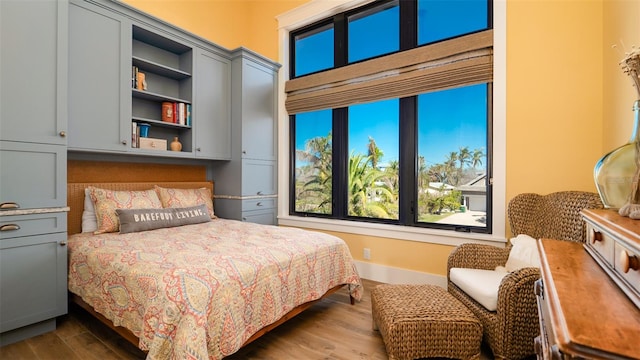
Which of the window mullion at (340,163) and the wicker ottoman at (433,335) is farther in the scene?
the window mullion at (340,163)

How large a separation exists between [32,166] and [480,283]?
295 centimetres

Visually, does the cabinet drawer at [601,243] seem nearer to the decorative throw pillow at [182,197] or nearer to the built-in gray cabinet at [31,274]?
the built-in gray cabinet at [31,274]

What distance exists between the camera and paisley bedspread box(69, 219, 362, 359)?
52.2 inches

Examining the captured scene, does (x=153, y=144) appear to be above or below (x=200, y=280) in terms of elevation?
above

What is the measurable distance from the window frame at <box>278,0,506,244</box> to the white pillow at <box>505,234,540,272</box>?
1.55 feet

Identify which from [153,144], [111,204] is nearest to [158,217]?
[111,204]

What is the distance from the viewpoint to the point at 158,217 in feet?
8.50

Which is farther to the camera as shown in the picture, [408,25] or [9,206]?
[408,25]

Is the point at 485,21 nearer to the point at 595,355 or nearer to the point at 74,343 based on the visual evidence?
the point at 595,355

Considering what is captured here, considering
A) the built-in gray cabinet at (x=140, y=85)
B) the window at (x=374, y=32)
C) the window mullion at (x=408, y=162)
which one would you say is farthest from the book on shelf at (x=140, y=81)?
the window mullion at (x=408, y=162)

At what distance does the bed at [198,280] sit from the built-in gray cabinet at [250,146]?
96 cm

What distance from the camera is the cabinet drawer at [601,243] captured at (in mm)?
764

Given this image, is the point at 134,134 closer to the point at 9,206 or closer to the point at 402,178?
the point at 9,206

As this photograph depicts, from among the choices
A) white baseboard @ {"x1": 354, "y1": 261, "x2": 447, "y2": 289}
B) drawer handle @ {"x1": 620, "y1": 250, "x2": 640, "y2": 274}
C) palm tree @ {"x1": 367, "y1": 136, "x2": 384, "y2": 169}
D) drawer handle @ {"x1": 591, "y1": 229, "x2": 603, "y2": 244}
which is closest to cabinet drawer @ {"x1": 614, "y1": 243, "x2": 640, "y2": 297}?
drawer handle @ {"x1": 620, "y1": 250, "x2": 640, "y2": 274}
